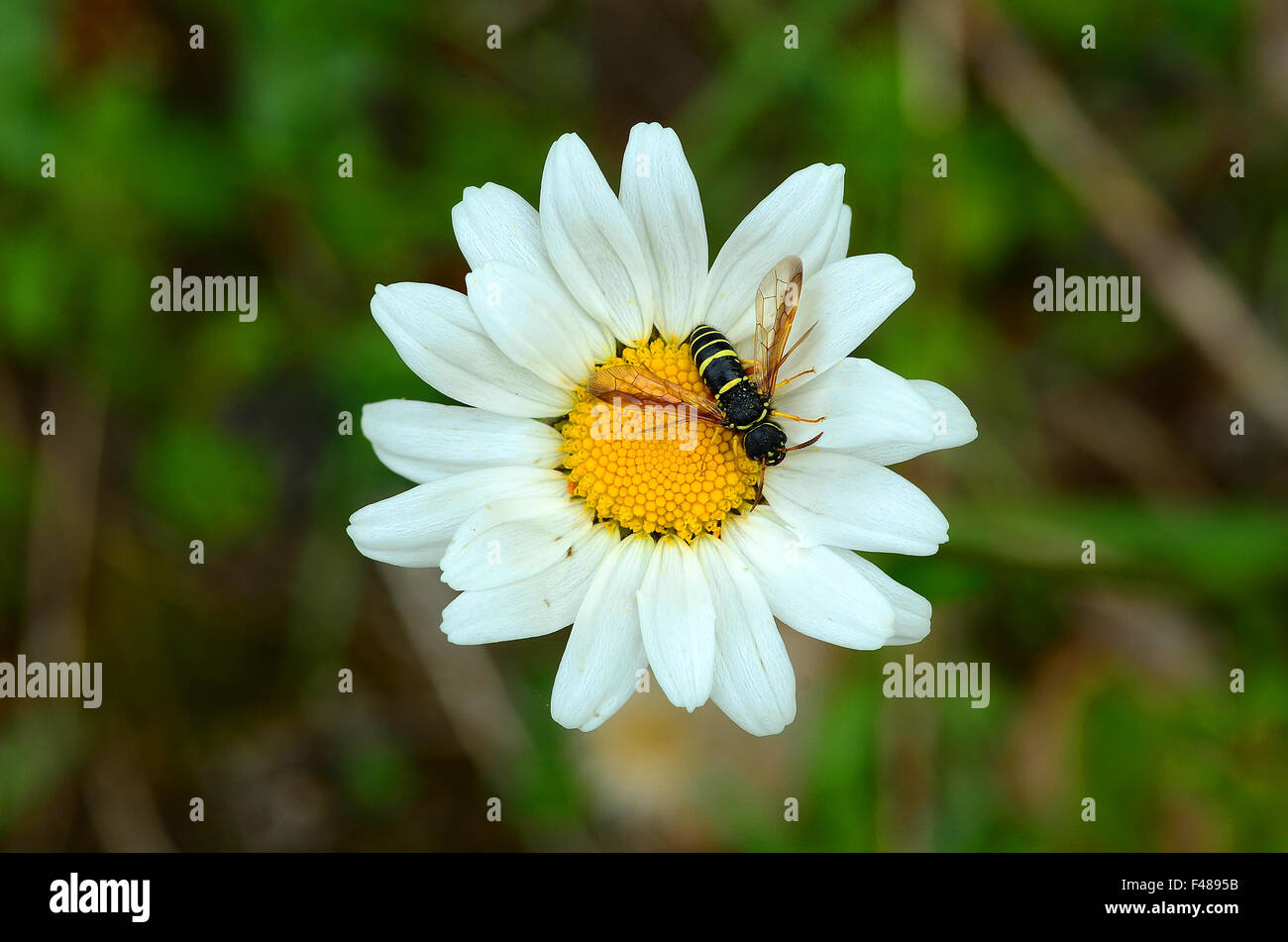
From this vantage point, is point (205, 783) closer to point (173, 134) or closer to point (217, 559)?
point (217, 559)

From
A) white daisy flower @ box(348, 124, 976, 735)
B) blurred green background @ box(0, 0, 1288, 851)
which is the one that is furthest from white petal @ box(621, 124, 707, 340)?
blurred green background @ box(0, 0, 1288, 851)

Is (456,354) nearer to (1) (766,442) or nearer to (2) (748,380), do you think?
(2) (748,380)

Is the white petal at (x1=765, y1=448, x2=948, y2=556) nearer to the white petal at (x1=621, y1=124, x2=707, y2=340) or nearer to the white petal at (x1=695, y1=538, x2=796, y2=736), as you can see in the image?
the white petal at (x1=695, y1=538, x2=796, y2=736)

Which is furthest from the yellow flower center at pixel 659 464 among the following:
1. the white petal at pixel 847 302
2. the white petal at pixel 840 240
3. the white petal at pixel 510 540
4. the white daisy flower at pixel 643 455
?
the white petal at pixel 840 240

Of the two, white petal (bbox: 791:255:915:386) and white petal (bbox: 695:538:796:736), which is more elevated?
white petal (bbox: 791:255:915:386)

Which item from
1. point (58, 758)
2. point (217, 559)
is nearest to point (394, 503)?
point (217, 559)

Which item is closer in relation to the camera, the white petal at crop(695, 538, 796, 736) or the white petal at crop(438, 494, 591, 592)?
the white petal at crop(438, 494, 591, 592)

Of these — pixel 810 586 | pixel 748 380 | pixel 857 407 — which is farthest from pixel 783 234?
pixel 810 586
